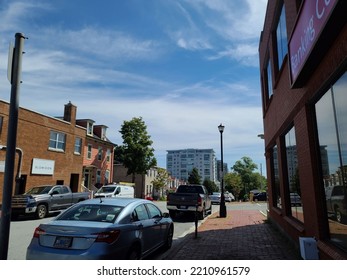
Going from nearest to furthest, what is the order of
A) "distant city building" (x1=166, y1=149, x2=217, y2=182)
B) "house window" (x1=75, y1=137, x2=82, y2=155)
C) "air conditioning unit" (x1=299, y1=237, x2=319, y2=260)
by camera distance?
"air conditioning unit" (x1=299, y1=237, x2=319, y2=260) → "house window" (x1=75, y1=137, x2=82, y2=155) → "distant city building" (x1=166, y1=149, x2=217, y2=182)

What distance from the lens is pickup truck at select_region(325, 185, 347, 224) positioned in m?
5.21

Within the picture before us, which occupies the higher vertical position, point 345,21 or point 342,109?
point 345,21

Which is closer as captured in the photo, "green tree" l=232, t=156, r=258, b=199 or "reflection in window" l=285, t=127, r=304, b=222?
"reflection in window" l=285, t=127, r=304, b=222

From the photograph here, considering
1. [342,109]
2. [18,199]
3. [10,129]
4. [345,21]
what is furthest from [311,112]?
[18,199]

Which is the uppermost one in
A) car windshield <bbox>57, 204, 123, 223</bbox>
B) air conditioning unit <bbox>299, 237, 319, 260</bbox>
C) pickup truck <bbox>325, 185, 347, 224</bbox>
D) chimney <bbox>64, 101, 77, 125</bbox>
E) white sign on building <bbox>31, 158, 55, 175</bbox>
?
chimney <bbox>64, 101, 77, 125</bbox>

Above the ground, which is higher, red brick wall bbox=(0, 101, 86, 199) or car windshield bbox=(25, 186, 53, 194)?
red brick wall bbox=(0, 101, 86, 199)

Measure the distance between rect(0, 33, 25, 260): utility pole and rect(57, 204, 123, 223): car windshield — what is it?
227 centimetres

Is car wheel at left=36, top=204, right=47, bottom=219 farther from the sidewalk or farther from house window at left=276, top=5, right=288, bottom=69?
house window at left=276, top=5, right=288, bottom=69

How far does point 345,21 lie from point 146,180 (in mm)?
50443

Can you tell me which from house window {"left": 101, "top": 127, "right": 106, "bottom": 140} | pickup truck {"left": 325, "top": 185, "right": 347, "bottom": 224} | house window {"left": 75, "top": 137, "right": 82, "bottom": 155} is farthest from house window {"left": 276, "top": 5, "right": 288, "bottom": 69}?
house window {"left": 101, "top": 127, "right": 106, "bottom": 140}

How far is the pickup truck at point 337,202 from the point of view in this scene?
521 cm

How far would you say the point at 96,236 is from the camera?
5285 millimetres

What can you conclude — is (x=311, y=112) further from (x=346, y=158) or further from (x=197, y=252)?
(x=197, y=252)

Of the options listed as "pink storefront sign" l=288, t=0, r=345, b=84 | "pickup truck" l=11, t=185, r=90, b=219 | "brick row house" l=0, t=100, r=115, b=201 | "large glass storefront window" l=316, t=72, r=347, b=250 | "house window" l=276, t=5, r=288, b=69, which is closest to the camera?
"pink storefront sign" l=288, t=0, r=345, b=84
